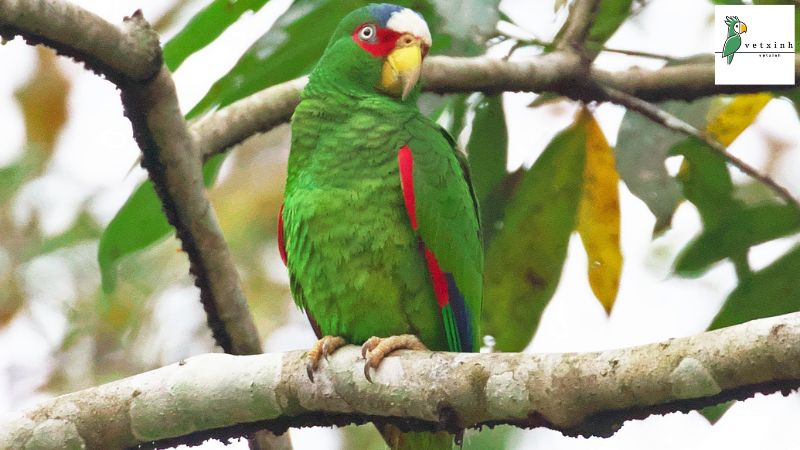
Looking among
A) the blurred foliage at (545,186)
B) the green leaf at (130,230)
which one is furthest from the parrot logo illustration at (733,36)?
the green leaf at (130,230)

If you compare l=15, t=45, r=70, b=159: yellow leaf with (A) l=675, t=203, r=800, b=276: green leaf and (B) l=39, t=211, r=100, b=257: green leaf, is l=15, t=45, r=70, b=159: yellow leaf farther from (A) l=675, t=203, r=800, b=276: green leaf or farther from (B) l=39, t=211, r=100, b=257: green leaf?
(A) l=675, t=203, r=800, b=276: green leaf

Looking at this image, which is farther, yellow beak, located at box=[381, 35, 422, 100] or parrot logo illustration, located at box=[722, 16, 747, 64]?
parrot logo illustration, located at box=[722, 16, 747, 64]

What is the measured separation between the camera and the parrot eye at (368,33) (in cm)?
349

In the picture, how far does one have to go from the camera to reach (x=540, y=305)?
12.4 feet

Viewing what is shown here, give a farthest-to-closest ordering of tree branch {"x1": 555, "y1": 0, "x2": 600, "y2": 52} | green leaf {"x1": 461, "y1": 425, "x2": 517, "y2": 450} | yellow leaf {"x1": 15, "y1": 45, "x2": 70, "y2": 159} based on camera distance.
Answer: yellow leaf {"x1": 15, "y1": 45, "x2": 70, "y2": 159}
green leaf {"x1": 461, "y1": 425, "x2": 517, "y2": 450}
tree branch {"x1": 555, "y1": 0, "x2": 600, "y2": 52}

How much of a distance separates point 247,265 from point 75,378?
1.32 m

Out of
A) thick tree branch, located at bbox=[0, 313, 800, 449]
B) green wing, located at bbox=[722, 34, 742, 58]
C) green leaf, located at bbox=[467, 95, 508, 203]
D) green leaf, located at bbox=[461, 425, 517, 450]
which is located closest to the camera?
thick tree branch, located at bbox=[0, 313, 800, 449]

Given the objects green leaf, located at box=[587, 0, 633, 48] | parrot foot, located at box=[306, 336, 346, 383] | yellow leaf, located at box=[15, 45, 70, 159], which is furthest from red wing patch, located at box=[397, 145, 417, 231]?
yellow leaf, located at box=[15, 45, 70, 159]

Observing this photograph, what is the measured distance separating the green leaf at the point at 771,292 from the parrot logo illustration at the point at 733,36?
2.78 ft

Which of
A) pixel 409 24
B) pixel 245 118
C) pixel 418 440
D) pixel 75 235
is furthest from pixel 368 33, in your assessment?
pixel 75 235

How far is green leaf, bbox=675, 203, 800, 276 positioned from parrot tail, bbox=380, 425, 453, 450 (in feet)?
4.03

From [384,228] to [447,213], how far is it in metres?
0.24

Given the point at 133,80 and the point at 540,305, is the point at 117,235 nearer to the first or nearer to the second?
the point at 133,80

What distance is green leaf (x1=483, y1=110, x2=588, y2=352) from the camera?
148 inches
